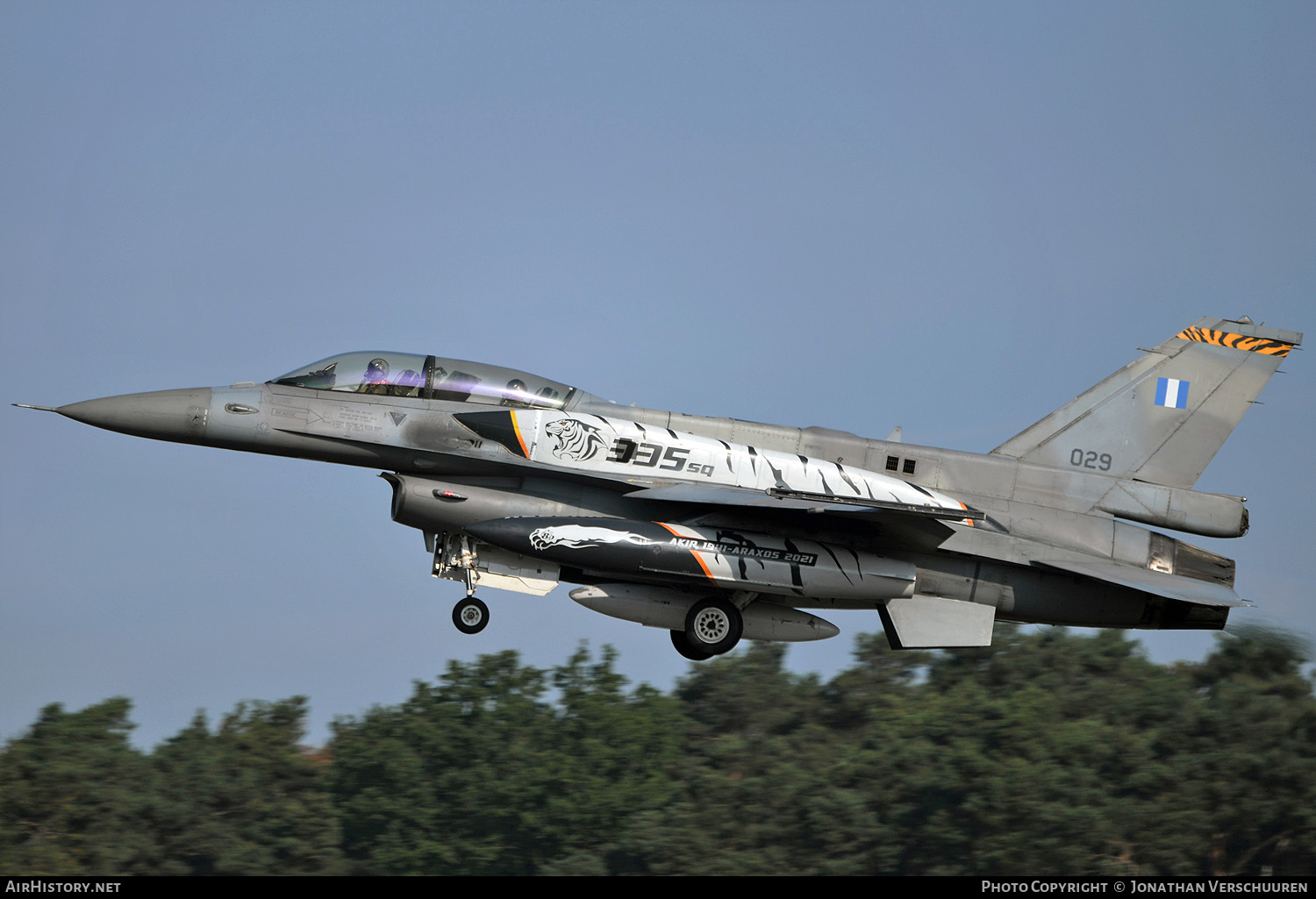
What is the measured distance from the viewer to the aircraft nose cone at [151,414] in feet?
48.0

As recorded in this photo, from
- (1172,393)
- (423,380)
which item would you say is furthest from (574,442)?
(1172,393)

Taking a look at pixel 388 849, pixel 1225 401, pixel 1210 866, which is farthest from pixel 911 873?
pixel 1225 401

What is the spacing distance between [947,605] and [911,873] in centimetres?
3595

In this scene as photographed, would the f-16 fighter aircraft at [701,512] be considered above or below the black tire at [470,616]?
above

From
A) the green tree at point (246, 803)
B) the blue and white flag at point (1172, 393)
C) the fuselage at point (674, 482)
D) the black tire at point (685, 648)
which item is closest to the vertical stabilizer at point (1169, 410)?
the blue and white flag at point (1172, 393)

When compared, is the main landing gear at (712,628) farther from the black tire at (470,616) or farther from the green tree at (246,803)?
the green tree at (246,803)

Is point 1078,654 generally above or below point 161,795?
above

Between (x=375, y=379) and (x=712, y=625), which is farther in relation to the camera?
(x=712, y=625)

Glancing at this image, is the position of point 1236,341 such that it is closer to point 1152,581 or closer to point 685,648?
point 1152,581

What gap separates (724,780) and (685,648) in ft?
121

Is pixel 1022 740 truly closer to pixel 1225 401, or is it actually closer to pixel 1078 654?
pixel 1078 654

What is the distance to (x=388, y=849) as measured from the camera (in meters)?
50.0

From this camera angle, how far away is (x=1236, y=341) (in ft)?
56.9

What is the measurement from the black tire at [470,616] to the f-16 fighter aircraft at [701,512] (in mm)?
23
